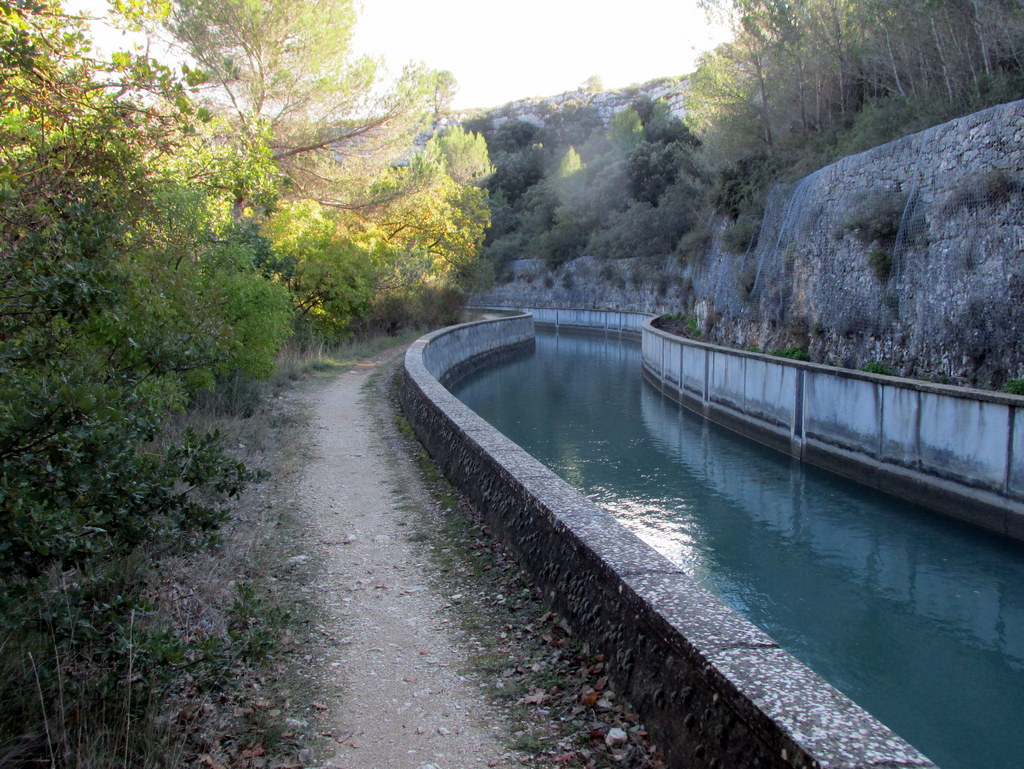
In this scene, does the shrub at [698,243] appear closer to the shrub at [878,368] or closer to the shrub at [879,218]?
the shrub at [879,218]

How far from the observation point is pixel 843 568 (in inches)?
400

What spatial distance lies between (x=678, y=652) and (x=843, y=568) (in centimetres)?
728

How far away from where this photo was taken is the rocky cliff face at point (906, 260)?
42.7ft

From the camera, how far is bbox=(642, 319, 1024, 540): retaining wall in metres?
10.5

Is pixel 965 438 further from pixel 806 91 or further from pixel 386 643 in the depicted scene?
pixel 806 91

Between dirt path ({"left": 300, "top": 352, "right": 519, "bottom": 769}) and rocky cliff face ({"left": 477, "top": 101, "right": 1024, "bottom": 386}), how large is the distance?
9874 millimetres

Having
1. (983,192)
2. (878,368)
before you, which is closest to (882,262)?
(878,368)

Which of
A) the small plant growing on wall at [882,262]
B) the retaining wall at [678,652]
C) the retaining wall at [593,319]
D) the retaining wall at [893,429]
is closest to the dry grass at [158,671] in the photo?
the retaining wall at [678,652]

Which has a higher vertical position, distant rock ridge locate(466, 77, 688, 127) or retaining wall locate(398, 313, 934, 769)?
distant rock ridge locate(466, 77, 688, 127)

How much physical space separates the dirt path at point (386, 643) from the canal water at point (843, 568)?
363 cm

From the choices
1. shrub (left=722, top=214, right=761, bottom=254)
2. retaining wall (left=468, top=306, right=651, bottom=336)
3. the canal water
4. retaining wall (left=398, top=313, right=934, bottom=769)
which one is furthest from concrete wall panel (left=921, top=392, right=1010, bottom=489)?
retaining wall (left=468, top=306, right=651, bottom=336)

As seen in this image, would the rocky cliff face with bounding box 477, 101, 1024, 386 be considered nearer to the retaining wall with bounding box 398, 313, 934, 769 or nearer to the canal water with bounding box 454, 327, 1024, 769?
the canal water with bounding box 454, 327, 1024, 769

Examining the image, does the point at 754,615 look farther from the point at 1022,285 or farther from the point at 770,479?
the point at 1022,285

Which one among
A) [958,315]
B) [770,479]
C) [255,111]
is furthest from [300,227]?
[958,315]
